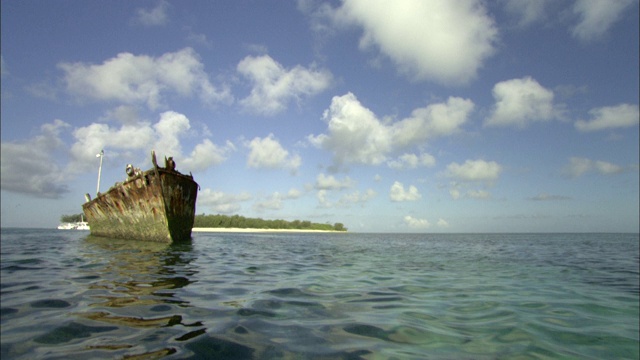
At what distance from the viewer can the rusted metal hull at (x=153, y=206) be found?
16.9m

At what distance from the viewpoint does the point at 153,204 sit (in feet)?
56.7

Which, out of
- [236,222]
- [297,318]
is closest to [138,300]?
[297,318]

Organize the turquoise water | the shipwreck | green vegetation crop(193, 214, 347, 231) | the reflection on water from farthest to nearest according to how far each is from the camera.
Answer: green vegetation crop(193, 214, 347, 231) < the shipwreck < the reflection on water < the turquoise water

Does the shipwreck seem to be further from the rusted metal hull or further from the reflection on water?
the reflection on water

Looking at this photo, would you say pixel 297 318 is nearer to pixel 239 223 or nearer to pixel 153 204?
pixel 153 204

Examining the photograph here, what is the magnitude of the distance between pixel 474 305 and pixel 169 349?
4490mm

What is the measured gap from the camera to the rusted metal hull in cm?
1691

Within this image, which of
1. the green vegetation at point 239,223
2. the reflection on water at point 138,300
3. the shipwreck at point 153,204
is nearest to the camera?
the reflection on water at point 138,300

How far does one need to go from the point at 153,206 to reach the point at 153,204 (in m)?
0.13

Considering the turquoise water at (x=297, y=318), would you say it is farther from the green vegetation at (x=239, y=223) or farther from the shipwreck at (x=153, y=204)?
the green vegetation at (x=239, y=223)

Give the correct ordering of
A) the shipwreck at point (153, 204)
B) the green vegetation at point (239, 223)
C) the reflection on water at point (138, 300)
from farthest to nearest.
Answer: the green vegetation at point (239, 223) → the shipwreck at point (153, 204) → the reflection on water at point (138, 300)

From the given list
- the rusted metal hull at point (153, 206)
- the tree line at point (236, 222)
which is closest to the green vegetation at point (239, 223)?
the tree line at point (236, 222)

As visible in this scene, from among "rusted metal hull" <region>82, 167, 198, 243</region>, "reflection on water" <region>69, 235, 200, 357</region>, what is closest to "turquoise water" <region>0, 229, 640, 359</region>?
"reflection on water" <region>69, 235, 200, 357</region>

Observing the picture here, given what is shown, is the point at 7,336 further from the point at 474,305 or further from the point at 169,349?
the point at 474,305
